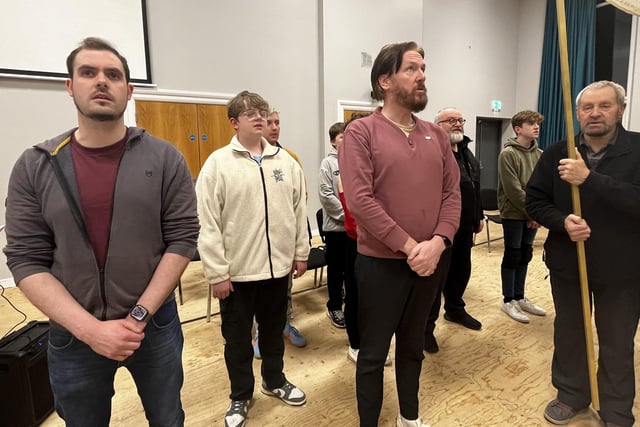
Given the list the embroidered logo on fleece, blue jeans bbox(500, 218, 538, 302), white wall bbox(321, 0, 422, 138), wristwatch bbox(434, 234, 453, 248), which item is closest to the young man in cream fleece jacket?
the embroidered logo on fleece

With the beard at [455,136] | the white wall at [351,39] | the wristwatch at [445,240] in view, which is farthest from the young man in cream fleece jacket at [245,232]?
the white wall at [351,39]

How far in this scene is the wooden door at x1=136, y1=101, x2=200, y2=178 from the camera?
4336mm

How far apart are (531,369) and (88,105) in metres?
2.54

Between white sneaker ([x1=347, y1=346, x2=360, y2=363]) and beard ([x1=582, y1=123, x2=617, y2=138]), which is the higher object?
beard ([x1=582, y1=123, x2=617, y2=138])

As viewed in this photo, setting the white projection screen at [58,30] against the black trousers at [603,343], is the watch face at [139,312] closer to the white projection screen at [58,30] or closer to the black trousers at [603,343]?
the black trousers at [603,343]

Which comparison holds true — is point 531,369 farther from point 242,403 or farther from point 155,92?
point 155,92

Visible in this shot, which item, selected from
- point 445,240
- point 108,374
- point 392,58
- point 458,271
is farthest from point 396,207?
point 458,271

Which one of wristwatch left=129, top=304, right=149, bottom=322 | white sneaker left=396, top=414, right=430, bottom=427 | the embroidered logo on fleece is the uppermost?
the embroidered logo on fleece

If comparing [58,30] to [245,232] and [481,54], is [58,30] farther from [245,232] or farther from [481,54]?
[481,54]

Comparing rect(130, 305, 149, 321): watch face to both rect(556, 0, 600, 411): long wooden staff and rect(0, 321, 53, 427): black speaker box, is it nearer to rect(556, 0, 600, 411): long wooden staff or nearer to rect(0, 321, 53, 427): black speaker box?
rect(0, 321, 53, 427): black speaker box

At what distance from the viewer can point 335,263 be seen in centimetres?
283

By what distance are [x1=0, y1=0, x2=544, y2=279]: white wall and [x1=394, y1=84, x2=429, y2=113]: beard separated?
12.2 ft

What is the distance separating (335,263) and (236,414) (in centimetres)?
130

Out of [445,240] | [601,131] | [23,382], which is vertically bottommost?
[23,382]
